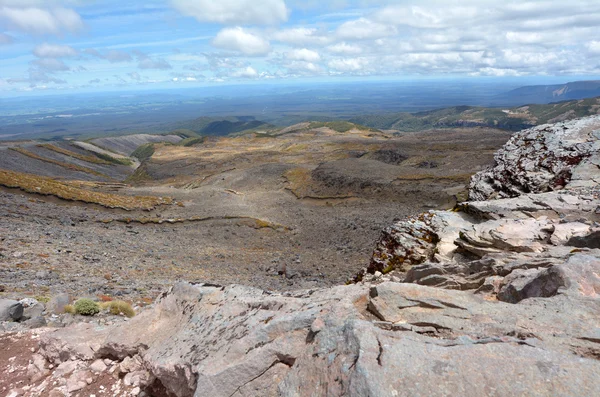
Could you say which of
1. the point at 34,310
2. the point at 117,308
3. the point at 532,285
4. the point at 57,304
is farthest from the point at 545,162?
the point at 34,310

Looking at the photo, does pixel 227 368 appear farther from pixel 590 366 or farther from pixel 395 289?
pixel 590 366

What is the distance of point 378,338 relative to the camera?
6.66 metres

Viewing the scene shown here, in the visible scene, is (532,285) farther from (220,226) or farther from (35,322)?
(220,226)

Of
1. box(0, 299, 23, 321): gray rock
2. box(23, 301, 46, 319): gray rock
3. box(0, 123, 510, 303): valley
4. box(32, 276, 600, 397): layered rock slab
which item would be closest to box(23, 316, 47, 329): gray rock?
box(23, 301, 46, 319): gray rock

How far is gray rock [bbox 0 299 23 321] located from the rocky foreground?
217cm

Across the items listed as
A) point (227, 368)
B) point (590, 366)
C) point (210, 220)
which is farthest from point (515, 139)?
point (210, 220)

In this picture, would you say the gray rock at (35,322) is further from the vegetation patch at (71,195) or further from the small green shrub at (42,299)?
the vegetation patch at (71,195)

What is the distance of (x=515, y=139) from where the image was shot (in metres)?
24.1

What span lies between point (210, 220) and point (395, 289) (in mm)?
37903

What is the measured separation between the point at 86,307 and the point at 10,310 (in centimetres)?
248

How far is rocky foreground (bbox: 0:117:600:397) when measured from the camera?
5770 millimetres

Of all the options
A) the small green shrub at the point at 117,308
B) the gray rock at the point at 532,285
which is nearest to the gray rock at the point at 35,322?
the small green shrub at the point at 117,308

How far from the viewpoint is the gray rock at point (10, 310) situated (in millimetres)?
13211

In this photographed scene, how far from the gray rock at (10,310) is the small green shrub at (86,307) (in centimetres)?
184
